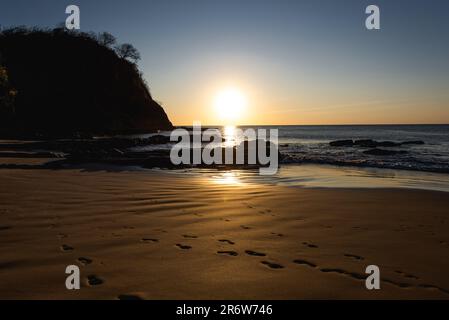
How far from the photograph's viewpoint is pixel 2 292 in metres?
3.07

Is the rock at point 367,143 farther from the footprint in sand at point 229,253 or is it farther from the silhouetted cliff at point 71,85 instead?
the footprint in sand at point 229,253

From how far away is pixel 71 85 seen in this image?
61.1 m

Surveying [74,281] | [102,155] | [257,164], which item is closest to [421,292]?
[74,281]

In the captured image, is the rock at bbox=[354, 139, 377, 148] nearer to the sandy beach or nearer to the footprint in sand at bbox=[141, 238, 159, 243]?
the sandy beach

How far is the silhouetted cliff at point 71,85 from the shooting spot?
180 feet

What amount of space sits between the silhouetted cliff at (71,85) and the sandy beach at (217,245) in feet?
159

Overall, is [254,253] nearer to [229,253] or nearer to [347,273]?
[229,253]

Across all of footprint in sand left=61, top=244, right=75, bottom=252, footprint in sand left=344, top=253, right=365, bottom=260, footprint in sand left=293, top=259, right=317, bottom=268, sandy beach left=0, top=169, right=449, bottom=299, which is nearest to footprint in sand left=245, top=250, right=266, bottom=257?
sandy beach left=0, top=169, right=449, bottom=299

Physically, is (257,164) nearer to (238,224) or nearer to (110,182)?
(110,182)

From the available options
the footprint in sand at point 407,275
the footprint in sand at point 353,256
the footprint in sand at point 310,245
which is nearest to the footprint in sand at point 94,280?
the footprint in sand at point 310,245

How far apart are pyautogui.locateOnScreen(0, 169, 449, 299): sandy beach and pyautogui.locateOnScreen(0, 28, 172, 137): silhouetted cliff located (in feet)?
159

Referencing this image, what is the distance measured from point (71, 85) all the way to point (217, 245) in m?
64.7

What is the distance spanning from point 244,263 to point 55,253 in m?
2.29

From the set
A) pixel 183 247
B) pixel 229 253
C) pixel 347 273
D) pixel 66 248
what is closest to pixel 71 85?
pixel 66 248
